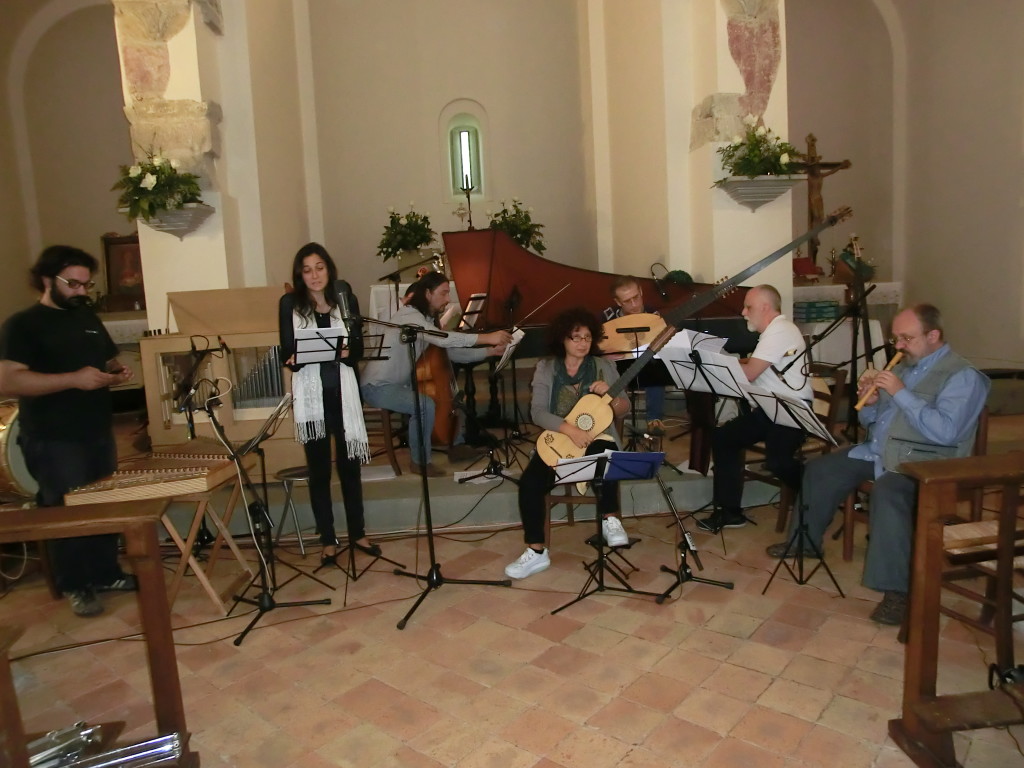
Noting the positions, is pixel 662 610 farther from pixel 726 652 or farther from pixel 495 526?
pixel 495 526

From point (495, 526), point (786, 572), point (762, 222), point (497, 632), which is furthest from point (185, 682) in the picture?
point (762, 222)

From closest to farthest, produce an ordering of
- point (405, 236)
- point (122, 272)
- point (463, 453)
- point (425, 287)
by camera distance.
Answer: point (425, 287) → point (463, 453) → point (405, 236) → point (122, 272)

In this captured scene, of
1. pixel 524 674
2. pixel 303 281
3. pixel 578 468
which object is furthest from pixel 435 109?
pixel 524 674

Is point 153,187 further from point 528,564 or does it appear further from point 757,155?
point 757,155

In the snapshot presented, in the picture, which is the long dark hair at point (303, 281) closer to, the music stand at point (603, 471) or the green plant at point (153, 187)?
the music stand at point (603, 471)

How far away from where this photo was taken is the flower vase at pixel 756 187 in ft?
18.9

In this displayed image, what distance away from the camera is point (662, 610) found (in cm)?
319

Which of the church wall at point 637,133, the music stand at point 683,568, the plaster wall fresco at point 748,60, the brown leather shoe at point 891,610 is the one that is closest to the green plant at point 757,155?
the plaster wall fresco at point 748,60

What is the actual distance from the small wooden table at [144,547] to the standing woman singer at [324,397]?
1343 millimetres

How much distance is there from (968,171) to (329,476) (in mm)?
7311

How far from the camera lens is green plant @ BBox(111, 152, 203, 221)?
5.03 metres

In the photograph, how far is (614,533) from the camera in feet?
12.8

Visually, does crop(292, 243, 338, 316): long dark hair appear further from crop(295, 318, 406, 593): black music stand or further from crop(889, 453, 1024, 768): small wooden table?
crop(889, 453, 1024, 768): small wooden table

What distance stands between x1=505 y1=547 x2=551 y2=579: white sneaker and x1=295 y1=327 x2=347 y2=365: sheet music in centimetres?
131
